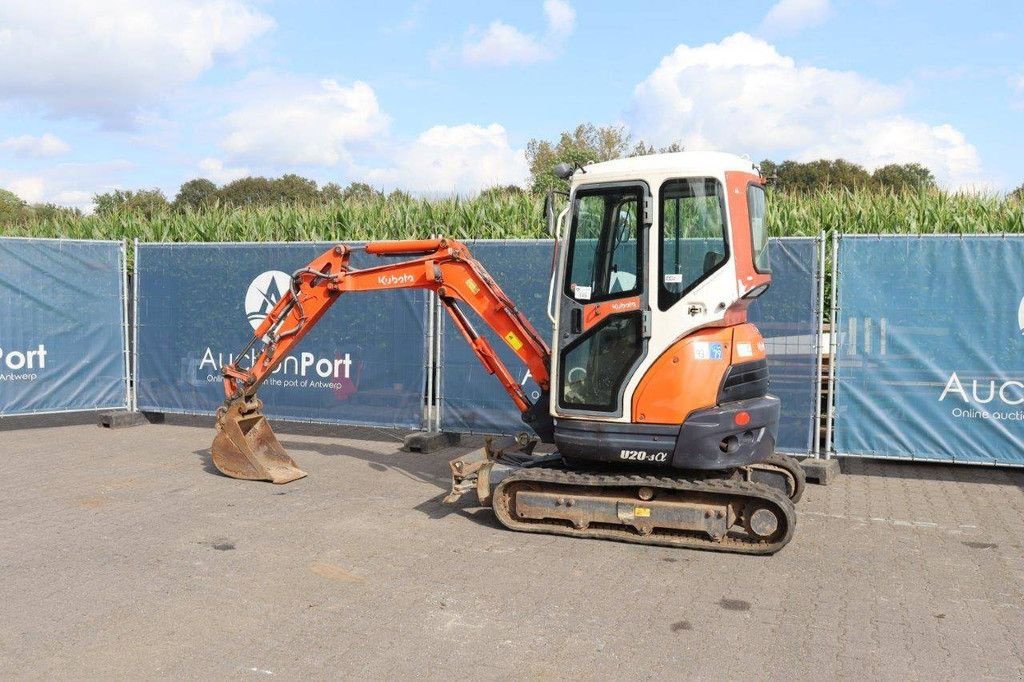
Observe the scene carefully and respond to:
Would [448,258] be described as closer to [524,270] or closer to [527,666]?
[524,270]

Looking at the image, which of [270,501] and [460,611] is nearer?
[460,611]

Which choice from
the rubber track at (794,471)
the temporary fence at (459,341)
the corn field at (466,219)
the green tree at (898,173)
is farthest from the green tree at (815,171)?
the rubber track at (794,471)

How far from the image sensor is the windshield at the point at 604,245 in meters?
7.01

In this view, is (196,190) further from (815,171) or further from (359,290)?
(359,290)

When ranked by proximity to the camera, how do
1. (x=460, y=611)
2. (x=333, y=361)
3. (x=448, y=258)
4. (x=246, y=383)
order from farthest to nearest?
(x=333, y=361), (x=246, y=383), (x=448, y=258), (x=460, y=611)

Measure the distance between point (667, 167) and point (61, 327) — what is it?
8965mm

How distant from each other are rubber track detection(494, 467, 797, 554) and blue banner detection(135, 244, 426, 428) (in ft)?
13.0

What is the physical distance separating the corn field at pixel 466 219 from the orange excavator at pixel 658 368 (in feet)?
20.1

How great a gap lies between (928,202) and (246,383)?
34.4 feet

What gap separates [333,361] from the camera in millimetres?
11461

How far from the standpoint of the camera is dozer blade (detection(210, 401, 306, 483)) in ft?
30.0

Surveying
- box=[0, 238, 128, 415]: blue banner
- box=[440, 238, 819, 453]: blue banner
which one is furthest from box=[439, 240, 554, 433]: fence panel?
box=[0, 238, 128, 415]: blue banner

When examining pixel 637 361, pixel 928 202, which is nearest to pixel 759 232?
pixel 637 361

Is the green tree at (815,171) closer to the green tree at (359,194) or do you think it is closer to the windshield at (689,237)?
the green tree at (359,194)
